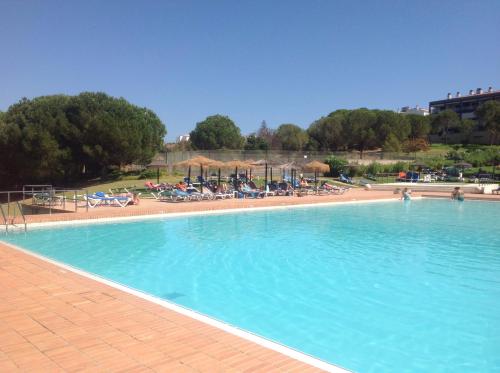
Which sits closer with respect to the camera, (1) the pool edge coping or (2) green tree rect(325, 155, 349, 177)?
(1) the pool edge coping

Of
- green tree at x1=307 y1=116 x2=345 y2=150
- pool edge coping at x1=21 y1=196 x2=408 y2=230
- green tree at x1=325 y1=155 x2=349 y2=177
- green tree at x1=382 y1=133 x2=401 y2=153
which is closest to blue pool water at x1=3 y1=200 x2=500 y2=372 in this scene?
pool edge coping at x1=21 y1=196 x2=408 y2=230

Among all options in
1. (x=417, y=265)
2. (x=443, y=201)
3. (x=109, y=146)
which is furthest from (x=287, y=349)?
(x=109, y=146)

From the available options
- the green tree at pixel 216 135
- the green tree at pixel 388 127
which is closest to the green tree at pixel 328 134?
the green tree at pixel 388 127

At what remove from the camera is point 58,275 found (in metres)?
6.32

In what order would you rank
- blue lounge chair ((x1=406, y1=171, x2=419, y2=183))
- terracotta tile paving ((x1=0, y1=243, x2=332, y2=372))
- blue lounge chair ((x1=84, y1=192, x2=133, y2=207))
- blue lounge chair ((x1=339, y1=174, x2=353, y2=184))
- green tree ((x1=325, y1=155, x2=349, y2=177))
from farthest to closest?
1. green tree ((x1=325, y1=155, x2=349, y2=177))
2. blue lounge chair ((x1=406, y1=171, x2=419, y2=183))
3. blue lounge chair ((x1=339, y1=174, x2=353, y2=184))
4. blue lounge chair ((x1=84, y1=192, x2=133, y2=207))
5. terracotta tile paving ((x1=0, y1=243, x2=332, y2=372))

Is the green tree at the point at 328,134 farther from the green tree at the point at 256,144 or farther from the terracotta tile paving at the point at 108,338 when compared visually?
the terracotta tile paving at the point at 108,338

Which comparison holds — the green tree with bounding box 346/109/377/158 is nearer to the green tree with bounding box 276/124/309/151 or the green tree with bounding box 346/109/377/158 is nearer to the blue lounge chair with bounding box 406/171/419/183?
the green tree with bounding box 276/124/309/151

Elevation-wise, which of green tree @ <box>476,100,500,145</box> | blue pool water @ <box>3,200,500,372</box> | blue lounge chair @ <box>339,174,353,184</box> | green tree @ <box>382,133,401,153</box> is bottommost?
blue pool water @ <box>3,200,500,372</box>

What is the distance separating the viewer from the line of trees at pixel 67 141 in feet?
101

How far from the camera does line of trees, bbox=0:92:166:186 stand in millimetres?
30875

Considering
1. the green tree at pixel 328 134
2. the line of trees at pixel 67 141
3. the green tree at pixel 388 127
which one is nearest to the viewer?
the line of trees at pixel 67 141

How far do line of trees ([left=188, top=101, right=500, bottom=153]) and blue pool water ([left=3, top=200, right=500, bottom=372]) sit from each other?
43656mm

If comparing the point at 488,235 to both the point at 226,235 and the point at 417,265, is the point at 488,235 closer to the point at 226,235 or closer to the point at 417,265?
the point at 417,265

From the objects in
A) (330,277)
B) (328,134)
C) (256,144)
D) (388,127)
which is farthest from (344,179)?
(256,144)
